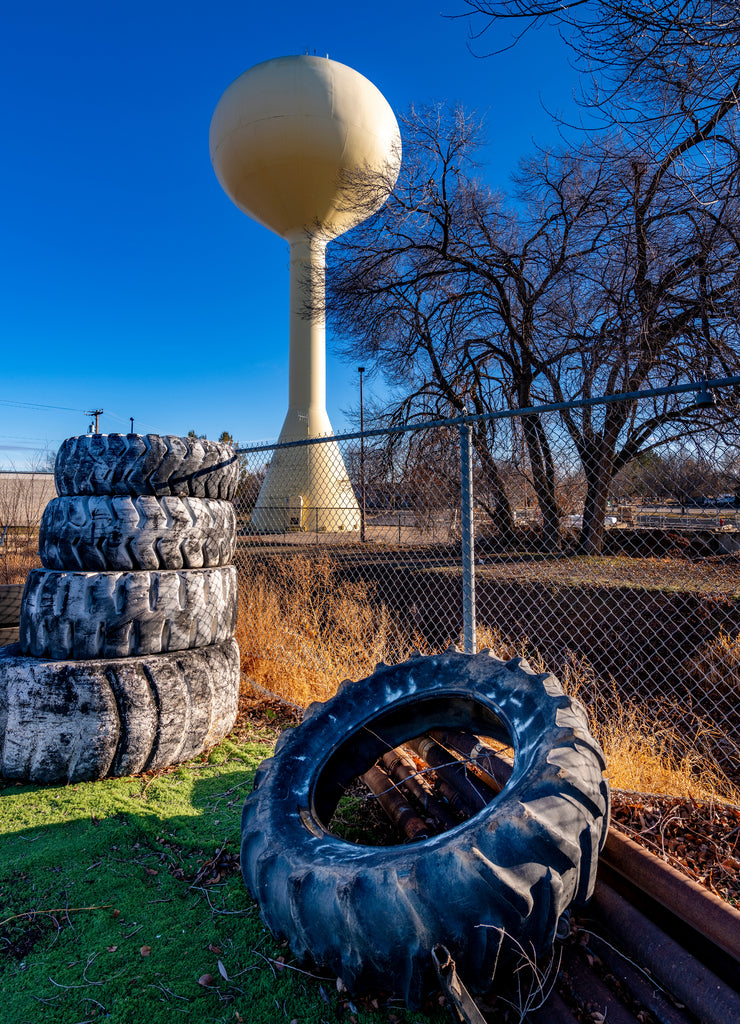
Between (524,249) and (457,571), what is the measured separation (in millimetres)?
7963

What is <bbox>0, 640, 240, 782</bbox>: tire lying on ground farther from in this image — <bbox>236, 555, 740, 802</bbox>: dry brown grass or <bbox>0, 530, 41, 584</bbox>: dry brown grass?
<bbox>0, 530, 41, 584</bbox>: dry brown grass

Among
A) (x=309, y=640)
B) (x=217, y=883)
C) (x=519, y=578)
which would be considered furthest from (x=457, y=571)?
(x=217, y=883)

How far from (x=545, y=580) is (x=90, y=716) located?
303 inches

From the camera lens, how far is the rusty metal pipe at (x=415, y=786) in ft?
7.86

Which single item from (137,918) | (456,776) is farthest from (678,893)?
(137,918)

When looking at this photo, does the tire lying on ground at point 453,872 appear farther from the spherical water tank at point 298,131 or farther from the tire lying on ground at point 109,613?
the spherical water tank at point 298,131

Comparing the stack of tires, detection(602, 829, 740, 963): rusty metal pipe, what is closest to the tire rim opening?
detection(602, 829, 740, 963): rusty metal pipe

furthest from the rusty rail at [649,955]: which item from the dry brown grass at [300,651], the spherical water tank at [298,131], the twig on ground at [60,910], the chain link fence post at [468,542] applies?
the spherical water tank at [298,131]

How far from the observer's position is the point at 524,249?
13.2m

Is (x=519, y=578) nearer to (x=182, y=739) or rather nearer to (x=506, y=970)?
(x=182, y=739)

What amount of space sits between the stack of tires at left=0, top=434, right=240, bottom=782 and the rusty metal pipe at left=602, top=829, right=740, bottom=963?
7.30 ft

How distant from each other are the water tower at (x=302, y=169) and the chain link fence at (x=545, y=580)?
8.56m

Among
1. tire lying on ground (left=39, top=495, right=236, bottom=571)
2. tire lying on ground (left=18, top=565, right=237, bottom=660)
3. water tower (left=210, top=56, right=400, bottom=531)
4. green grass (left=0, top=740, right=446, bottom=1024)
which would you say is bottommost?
green grass (left=0, top=740, right=446, bottom=1024)

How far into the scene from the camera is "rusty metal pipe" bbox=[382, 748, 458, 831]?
2.40 metres
